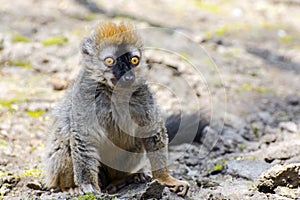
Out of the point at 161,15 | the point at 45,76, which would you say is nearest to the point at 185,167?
the point at 45,76

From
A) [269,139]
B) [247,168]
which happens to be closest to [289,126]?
A: [269,139]

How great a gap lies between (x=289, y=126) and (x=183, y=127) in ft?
5.61

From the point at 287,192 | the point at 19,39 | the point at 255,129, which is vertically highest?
the point at 19,39

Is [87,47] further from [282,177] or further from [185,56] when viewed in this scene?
[185,56]

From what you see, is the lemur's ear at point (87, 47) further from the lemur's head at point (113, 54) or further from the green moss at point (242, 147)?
the green moss at point (242, 147)

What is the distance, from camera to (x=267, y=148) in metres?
5.82

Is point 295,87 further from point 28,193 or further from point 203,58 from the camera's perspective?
point 28,193

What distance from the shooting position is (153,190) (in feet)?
13.8

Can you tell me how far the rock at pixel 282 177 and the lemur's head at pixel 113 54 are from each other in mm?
1604

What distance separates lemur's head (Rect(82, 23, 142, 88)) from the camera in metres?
4.65

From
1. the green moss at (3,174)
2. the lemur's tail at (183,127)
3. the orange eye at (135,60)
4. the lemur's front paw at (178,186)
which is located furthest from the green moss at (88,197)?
the lemur's tail at (183,127)

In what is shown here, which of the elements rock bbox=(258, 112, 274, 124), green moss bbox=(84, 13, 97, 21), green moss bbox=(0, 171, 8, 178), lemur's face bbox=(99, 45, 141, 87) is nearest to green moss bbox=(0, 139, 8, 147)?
green moss bbox=(0, 171, 8, 178)

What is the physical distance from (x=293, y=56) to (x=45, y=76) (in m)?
5.16

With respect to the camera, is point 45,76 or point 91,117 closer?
point 91,117
